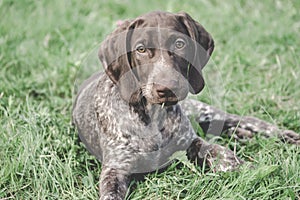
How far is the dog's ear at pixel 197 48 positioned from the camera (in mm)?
4047

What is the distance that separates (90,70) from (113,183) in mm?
1997

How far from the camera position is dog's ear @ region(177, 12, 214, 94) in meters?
4.05

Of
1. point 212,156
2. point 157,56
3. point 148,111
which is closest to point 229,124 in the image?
point 212,156

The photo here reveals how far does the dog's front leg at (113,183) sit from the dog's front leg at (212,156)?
0.56m

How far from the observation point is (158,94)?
3826 mm

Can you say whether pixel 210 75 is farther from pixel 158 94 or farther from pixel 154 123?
pixel 158 94

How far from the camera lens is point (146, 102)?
4.24 meters

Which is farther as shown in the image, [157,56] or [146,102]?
[146,102]

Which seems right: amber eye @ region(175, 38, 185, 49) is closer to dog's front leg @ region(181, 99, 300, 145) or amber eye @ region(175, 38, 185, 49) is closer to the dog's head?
the dog's head

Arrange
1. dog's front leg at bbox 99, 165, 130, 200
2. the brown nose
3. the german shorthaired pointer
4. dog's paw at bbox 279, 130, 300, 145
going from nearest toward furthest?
1. the brown nose
2. the german shorthaired pointer
3. dog's front leg at bbox 99, 165, 130, 200
4. dog's paw at bbox 279, 130, 300, 145

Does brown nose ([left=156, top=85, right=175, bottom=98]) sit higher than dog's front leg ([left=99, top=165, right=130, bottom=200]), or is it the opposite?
brown nose ([left=156, top=85, right=175, bottom=98])

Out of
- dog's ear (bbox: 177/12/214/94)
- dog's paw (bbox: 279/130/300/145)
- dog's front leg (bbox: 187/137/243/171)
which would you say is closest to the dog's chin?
dog's ear (bbox: 177/12/214/94)

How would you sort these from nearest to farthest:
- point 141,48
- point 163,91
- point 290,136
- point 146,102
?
1. point 163,91
2. point 141,48
3. point 146,102
4. point 290,136

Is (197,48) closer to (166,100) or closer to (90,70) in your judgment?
(166,100)
